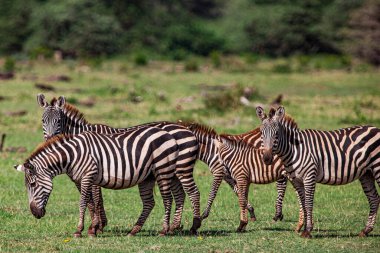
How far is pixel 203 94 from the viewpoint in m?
A: 28.7

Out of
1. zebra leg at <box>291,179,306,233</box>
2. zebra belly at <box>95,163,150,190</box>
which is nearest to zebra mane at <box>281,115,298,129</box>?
zebra leg at <box>291,179,306,233</box>

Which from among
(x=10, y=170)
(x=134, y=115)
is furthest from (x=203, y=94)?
(x=10, y=170)

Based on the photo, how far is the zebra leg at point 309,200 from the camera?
33.8ft

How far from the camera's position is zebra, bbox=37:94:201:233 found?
34.8ft

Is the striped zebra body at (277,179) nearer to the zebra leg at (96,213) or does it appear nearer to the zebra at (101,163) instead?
the zebra at (101,163)

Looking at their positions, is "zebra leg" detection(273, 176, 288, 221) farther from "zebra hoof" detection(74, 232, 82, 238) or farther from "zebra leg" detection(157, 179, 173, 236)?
"zebra hoof" detection(74, 232, 82, 238)

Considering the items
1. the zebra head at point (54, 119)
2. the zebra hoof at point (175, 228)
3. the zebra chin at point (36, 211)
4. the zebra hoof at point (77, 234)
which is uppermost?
Answer: the zebra head at point (54, 119)

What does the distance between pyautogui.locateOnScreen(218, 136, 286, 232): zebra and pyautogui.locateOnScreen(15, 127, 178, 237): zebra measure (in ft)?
4.51

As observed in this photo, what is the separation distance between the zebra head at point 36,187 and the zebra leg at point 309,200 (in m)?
3.16

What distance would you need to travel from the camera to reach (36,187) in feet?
32.9

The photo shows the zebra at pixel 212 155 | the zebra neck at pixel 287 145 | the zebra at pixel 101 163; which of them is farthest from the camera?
the zebra at pixel 212 155

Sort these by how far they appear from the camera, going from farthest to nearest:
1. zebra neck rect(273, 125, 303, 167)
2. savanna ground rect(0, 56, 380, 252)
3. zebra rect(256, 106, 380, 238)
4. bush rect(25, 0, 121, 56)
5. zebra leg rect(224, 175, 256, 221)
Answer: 1. bush rect(25, 0, 121, 56)
2. zebra leg rect(224, 175, 256, 221)
3. zebra neck rect(273, 125, 303, 167)
4. zebra rect(256, 106, 380, 238)
5. savanna ground rect(0, 56, 380, 252)

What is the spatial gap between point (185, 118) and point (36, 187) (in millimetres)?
13202

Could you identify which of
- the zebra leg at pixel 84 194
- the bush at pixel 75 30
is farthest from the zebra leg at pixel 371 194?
the bush at pixel 75 30
